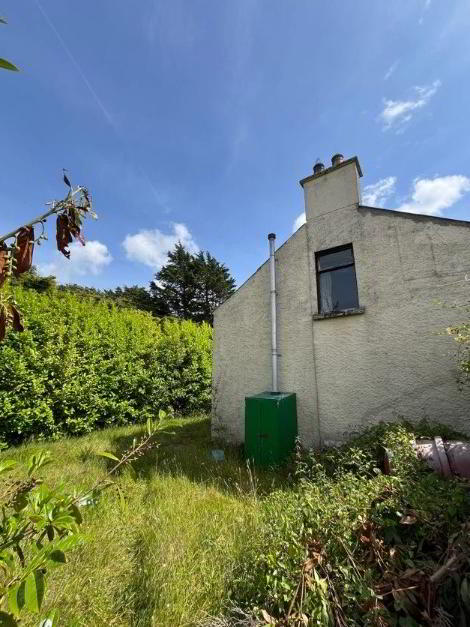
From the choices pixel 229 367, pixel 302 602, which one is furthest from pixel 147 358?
pixel 302 602

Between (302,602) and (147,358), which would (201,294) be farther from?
(302,602)

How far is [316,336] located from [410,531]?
11.6ft

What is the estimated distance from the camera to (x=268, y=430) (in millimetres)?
4977

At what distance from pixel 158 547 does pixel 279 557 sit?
1.16m

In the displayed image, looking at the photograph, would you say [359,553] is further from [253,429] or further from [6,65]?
[6,65]

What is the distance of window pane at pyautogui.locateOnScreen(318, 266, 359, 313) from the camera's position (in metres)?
5.71

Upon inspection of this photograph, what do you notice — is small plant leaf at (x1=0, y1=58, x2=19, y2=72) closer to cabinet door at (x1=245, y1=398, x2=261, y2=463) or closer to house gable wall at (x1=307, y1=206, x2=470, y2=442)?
cabinet door at (x1=245, y1=398, x2=261, y2=463)

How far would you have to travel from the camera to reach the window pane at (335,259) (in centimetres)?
587

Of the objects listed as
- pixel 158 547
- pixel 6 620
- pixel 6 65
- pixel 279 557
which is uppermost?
pixel 6 65

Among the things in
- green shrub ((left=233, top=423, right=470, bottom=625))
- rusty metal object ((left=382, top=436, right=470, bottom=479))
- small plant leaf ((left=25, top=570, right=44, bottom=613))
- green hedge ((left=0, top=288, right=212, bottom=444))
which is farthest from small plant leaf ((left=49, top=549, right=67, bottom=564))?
green hedge ((left=0, top=288, right=212, bottom=444))

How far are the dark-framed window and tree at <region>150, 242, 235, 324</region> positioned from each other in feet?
76.7

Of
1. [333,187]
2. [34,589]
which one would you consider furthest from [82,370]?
[333,187]

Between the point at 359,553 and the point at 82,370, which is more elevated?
the point at 82,370

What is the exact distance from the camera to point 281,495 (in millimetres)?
3410
